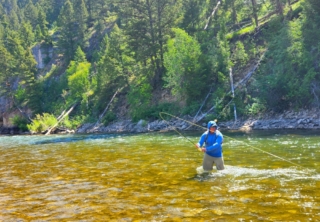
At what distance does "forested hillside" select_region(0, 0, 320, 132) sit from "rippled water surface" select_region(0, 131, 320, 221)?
14.9 m

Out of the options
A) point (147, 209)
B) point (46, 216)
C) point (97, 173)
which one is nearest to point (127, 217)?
point (147, 209)

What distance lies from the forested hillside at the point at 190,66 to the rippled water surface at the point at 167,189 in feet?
48.8

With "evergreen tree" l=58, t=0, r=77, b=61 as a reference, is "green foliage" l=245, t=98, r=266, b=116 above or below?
below

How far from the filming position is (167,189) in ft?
31.6

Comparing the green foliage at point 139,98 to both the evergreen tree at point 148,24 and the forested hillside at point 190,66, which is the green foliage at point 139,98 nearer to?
the forested hillside at point 190,66

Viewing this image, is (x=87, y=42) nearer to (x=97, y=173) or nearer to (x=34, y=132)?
(x=34, y=132)

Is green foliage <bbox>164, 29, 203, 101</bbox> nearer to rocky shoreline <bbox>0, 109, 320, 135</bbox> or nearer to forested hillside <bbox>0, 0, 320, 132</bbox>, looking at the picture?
forested hillside <bbox>0, 0, 320, 132</bbox>

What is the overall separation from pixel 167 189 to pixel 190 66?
A: 2654 cm

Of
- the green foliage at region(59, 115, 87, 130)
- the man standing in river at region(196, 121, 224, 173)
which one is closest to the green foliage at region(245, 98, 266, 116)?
the man standing in river at region(196, 121, 224, 173)

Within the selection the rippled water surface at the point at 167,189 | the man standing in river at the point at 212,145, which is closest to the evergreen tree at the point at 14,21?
the rippled water surface at the point at 167,189

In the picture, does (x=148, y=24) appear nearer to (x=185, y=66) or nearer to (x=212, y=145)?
(x=185, y=66)

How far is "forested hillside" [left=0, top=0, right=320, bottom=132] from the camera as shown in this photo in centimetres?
2867

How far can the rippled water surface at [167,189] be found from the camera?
7.44 meters

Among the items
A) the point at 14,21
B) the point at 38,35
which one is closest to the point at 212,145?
the point at 38,35
